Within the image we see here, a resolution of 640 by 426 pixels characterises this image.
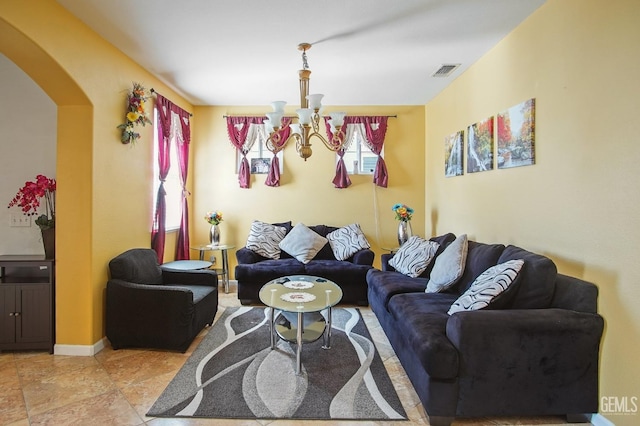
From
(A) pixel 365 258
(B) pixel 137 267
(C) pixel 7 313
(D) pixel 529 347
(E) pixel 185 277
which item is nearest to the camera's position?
(D) pixel 529 347

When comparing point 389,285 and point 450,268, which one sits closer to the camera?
point 450,268

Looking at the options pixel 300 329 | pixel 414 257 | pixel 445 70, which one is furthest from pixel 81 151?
pixel 445 70

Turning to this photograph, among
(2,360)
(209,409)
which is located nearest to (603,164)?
(209,409)

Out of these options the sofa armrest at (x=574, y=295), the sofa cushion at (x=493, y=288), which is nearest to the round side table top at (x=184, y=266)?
the sofa cushion at (x=493, y=288)

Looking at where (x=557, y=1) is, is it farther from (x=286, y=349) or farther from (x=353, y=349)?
(x=286, y=349)

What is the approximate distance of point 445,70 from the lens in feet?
12.4

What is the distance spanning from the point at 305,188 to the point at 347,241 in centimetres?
116

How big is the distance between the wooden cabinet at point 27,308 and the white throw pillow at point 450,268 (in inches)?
135

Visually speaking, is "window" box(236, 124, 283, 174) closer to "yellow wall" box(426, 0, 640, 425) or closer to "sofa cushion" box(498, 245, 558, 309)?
"yellow wall" box(426, 0, 640, 425)

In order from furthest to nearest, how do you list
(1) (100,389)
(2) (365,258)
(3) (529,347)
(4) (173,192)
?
(4) (173,192) < (2) (365,258) < (1) (100,389) < (3) (529,347)

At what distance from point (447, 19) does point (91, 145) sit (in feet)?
10.6

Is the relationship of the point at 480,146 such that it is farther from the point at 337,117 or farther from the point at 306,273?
the point at 306,273

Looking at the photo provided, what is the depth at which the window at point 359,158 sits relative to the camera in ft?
17.2

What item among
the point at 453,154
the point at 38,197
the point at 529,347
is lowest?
the point at 529,347
